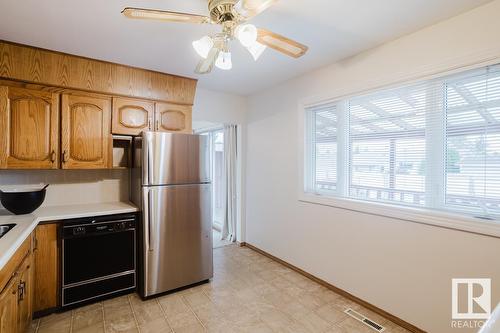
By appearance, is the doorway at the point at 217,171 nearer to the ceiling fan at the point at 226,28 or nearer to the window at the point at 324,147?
the window at the point at 324,147

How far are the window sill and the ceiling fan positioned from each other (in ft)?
5.08

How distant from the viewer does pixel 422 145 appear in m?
2.13

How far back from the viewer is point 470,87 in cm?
188

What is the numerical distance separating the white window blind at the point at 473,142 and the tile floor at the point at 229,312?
3.93 feet

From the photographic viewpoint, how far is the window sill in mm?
1731

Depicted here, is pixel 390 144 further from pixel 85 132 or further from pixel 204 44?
pixel 85 132

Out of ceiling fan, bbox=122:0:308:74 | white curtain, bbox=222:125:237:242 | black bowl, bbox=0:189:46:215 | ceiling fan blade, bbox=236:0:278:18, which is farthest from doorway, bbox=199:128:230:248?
ceiling fan blade, bbox=236:0:278:18

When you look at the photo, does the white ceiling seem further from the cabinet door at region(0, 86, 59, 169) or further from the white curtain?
the white curtain

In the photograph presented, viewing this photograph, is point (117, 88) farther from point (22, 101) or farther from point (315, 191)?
point (315, 191)

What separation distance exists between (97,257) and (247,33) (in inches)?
94.1

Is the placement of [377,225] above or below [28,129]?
below

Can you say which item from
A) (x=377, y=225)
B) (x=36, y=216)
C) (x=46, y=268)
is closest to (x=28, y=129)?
(x=36, y=216)

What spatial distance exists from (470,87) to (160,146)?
103 inches

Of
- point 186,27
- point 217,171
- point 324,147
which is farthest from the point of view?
point 217,171
